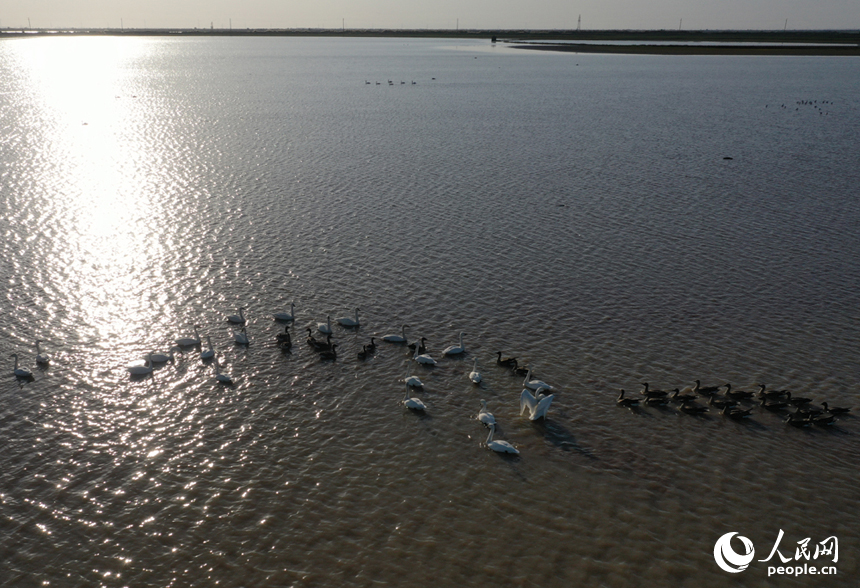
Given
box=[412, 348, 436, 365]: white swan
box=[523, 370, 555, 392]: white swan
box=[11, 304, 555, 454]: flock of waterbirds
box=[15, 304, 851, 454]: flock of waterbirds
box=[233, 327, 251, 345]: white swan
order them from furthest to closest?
box=[233, 327, 251, 345]: white swan
box=[412, 348, 436, 365]: white swan
box=[523, 370, 555, 392]: white swan
box=[15, 304, 851, 454]: flock of waterbirds
box=[11, 304, 555, 454]: flock of waterbirds

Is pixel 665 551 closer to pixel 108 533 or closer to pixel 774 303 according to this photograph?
pixel 108 533

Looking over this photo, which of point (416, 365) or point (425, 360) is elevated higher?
point (425, 360)

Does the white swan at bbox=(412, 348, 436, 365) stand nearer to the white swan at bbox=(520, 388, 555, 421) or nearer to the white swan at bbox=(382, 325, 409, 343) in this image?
the white swan at bbox=(382, 325, 409, 343)

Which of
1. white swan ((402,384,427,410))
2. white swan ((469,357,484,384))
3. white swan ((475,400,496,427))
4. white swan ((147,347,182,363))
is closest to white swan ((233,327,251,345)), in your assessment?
white swan ((147,347,182,363))

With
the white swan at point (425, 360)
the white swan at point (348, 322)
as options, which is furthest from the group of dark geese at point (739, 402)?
the white swan at point (348, 322)

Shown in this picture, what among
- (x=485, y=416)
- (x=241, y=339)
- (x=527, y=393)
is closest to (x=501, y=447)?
(x=485, y=416)

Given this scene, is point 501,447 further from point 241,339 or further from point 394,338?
point 241,339

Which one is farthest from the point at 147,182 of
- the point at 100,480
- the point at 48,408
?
the point at 100,480
